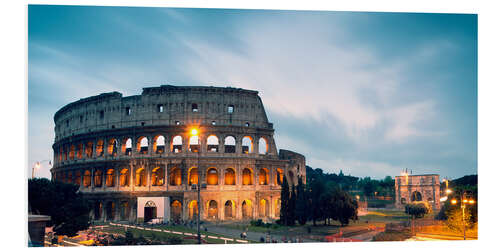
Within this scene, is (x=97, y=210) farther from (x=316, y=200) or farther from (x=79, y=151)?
(x=316, y=200)

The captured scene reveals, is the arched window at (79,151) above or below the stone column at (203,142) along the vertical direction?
below

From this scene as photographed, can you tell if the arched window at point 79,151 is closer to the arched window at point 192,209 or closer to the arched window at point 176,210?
the arched window at point 176,210

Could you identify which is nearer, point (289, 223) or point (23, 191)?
point (23, 191)

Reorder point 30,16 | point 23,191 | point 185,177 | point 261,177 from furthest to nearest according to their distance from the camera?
point 261,177
point 185,177
point 30,16
point 23,191

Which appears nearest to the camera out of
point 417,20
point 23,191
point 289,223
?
point 23,191

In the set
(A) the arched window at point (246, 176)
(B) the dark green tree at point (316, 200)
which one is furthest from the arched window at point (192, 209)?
(B) the dark green tree at point (316, 200)

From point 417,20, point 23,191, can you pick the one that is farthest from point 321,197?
point 23,191

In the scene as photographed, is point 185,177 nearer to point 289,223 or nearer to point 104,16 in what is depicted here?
point 289,223

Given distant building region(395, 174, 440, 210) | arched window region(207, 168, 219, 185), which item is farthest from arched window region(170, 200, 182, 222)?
distant building region(395, 174, 440, 210)
